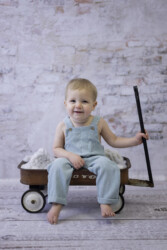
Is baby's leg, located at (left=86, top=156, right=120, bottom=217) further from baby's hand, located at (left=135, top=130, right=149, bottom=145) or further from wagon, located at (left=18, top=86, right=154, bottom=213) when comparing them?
baby's hand, located at (left=135, top=130, right=149, bottom=145)

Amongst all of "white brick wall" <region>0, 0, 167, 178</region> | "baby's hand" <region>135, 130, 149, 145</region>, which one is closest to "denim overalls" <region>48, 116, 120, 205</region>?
"baby's hand" <region>135, 130, 149, 145</region>

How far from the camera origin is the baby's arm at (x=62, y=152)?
1.82m

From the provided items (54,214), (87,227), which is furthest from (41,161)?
(87,227)

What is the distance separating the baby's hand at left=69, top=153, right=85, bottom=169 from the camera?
1815mm

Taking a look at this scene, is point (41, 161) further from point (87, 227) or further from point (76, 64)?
point (76, 64)

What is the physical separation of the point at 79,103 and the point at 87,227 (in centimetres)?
73

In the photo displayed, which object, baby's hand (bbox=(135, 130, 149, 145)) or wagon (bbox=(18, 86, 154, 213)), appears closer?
wagon (bbox=(18, 86, 154, 213))

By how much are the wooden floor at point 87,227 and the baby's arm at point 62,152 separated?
32 centimetres

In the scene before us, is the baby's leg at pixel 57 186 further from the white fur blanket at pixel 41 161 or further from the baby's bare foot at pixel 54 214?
the white fur blanket at pixel 41 161

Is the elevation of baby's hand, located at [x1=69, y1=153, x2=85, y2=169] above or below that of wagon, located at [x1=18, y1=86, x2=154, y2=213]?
above

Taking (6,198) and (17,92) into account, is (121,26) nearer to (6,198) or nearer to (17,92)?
(17,92)

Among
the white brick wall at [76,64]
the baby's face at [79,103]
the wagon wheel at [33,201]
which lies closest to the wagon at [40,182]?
the wagon wheel at [33,201]

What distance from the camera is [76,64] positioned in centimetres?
264

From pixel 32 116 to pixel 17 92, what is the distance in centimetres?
24
